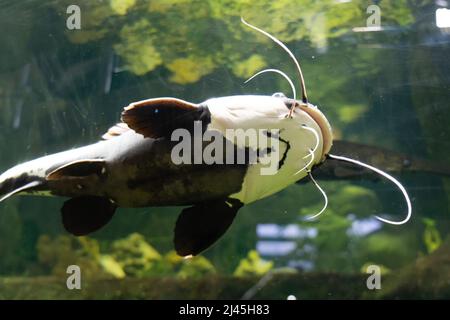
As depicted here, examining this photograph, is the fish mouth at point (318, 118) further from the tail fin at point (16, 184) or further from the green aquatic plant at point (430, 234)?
the green aquatic plant at point (430, 234)

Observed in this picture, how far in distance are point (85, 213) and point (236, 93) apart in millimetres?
1611

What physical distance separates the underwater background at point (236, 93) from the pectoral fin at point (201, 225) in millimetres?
1399

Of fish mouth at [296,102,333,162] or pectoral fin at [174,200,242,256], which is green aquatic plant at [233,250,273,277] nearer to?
pectoral fin at [174,200,242,256]

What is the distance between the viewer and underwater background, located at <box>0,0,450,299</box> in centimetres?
329

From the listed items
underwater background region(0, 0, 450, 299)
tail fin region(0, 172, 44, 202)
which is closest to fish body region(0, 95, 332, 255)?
tail fin region(0, 172, 44, 202)

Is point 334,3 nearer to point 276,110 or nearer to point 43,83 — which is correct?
point 276,110

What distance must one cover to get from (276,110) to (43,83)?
245cm

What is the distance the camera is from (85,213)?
1.94 m

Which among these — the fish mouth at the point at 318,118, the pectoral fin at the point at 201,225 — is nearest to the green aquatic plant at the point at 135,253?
the pectoral fin at the point at 201,225

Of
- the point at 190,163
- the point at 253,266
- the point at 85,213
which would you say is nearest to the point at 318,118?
the point at 190,163

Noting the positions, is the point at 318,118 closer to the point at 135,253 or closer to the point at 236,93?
the point at 236,93

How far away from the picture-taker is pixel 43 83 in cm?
353
